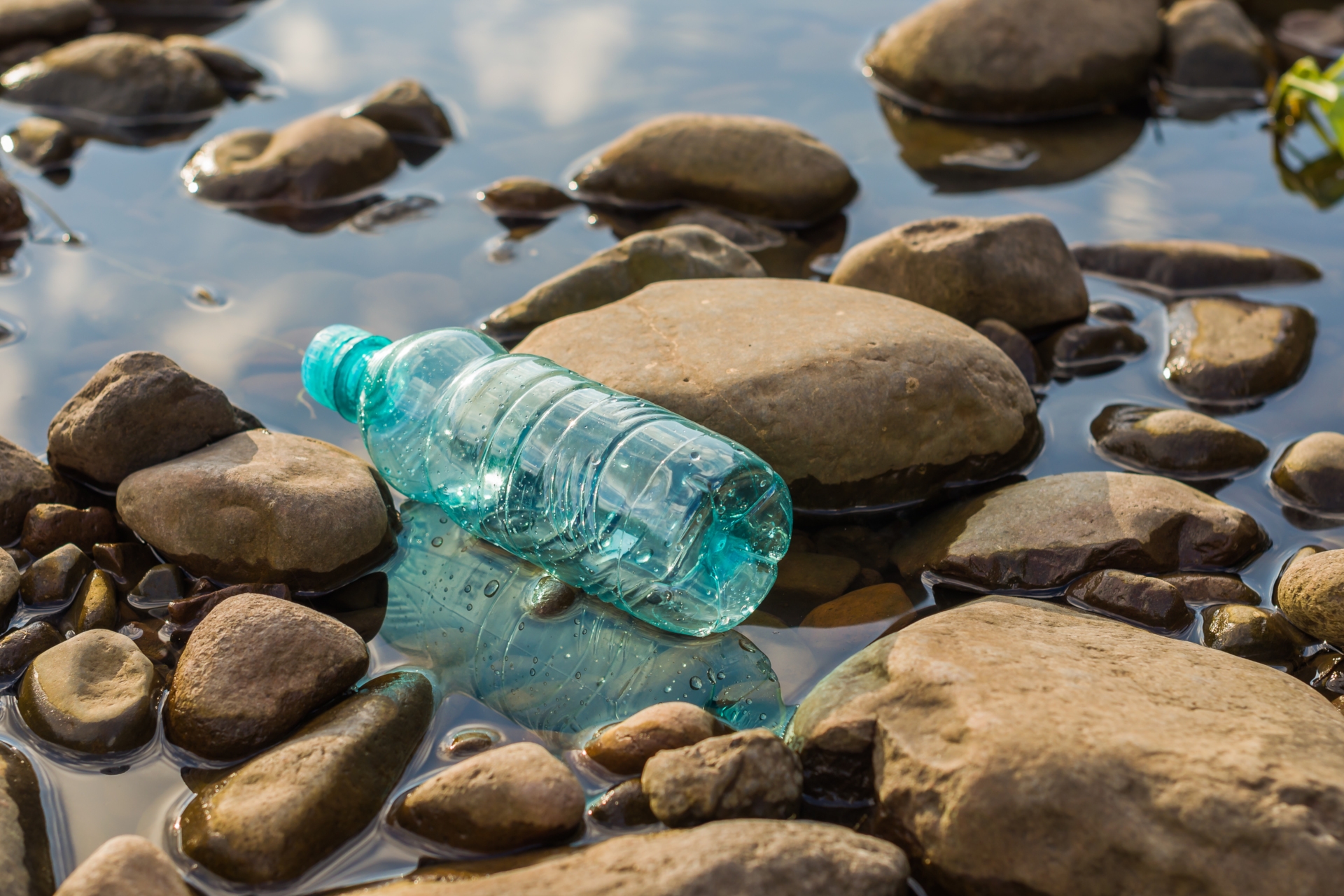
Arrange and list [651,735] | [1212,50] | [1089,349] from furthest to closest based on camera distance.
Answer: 1. [1212,50]
2. [1089,349]
3. [651,735]

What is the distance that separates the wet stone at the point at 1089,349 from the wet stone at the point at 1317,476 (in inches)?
27.4

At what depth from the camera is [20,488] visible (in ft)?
8.83

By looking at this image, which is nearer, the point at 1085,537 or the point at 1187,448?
the point at 1085,537

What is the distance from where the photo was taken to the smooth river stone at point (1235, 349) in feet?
11.0

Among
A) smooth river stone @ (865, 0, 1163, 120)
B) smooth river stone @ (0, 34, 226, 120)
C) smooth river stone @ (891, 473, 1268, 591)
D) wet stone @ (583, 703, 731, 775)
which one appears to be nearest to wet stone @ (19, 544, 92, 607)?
wet stone @ (583, 703, 731, 775)

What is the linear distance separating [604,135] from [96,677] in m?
3.39

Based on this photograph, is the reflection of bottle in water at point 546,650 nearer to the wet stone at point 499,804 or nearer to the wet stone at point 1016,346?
the wet stone at point 499,804

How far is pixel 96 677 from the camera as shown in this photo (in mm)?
2184

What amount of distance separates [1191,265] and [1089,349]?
2.27 ft

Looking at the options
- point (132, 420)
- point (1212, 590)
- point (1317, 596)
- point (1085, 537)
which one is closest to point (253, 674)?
point (132, 420)

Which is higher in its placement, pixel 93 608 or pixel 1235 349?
pixel 1235 349

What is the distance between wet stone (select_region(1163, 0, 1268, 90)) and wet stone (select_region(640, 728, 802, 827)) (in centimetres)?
499

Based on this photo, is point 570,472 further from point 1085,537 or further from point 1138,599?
point 1138,599

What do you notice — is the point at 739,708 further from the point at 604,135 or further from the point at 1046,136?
the point at 1046,136
